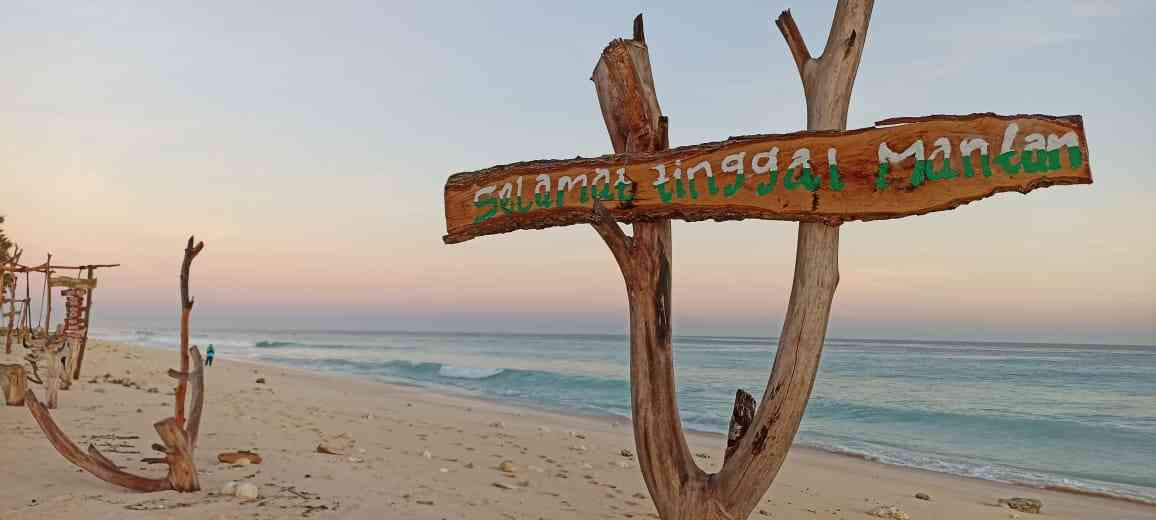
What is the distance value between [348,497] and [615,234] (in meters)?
3.37

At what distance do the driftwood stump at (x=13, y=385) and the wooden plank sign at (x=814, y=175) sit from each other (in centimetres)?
844

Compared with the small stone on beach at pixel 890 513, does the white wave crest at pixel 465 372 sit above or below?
below

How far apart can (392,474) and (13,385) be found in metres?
5.93

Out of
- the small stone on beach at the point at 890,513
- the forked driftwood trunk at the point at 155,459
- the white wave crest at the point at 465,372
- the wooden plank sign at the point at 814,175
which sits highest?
the wooden plank sign at the point at 814,175

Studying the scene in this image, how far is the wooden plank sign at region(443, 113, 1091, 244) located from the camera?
9.23 ft

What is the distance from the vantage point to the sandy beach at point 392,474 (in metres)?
5.02

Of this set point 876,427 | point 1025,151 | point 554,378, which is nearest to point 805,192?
point 1025,151

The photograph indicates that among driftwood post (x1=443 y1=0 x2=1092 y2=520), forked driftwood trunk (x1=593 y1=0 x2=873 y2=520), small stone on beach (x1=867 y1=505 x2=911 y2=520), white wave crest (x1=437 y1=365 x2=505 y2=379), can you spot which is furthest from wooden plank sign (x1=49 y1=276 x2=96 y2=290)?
white wave crest (x1=437 y1=365 x2=505 y2=379)

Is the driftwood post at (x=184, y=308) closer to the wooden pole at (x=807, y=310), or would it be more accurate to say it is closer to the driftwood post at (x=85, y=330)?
the wooden pole at (x=807, y=310)

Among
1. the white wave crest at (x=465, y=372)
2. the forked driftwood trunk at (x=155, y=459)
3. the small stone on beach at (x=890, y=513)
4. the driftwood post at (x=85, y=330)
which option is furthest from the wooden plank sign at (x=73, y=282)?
the white wave crest at (x=465, y=372)

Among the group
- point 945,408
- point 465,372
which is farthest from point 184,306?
Answer: point 465,372

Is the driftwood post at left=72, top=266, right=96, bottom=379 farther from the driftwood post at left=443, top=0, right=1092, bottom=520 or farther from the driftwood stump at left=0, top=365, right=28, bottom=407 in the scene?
the driftwood post at left=443, top=0, right=1092, bottom=520

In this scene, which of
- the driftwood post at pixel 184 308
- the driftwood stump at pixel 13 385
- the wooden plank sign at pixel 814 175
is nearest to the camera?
the wooden plank sign at pixel 814 175

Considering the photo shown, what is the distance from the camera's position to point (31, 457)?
20.1 feet
